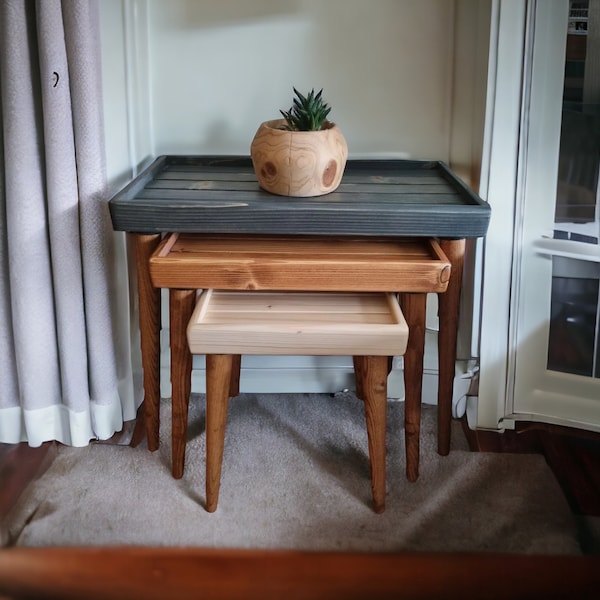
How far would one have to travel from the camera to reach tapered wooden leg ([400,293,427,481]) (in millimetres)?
1544

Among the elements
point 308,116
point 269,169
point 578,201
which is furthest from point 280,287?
point 578,201

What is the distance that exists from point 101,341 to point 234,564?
56.7 inches

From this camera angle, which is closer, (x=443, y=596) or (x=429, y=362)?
(x=443, y=596)

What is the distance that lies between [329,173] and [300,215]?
14cm

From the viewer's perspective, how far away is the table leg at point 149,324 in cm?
149

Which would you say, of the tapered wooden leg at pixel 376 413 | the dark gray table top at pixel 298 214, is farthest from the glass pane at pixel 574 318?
the tapered wooden leg at pixel 376 413

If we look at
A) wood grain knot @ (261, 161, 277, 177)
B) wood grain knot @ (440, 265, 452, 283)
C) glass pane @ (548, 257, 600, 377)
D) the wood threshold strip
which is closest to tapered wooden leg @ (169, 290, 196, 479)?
wood grain knot @ (261, 161, 277, 177)

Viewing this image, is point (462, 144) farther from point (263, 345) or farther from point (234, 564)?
point (234, 564)

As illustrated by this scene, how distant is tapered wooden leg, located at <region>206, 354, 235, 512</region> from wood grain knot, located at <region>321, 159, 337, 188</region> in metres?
0.39

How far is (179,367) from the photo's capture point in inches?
62.0

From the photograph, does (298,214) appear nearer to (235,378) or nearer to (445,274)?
(445,274)

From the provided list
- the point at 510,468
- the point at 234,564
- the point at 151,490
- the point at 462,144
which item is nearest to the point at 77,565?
the point at 234,564

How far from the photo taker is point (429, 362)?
197 cm

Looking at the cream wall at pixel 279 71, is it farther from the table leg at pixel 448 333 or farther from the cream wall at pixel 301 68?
the table leg at pixel 448 333
